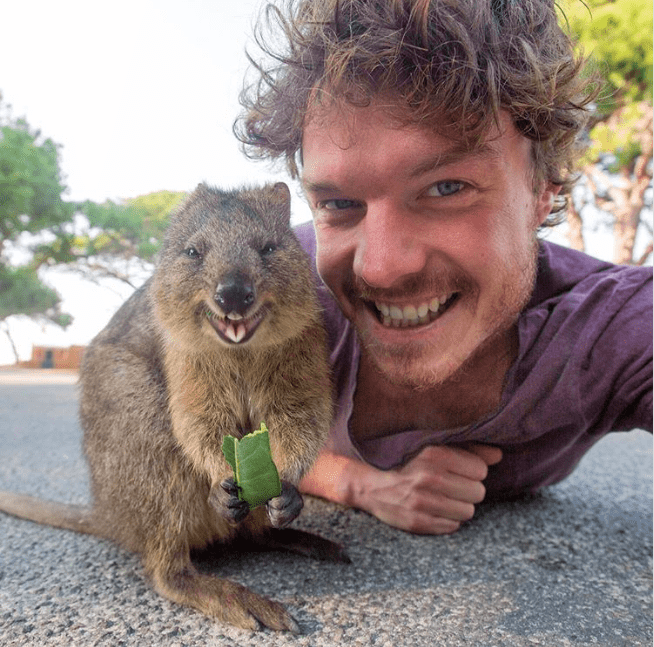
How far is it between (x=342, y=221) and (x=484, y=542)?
126 centimetres

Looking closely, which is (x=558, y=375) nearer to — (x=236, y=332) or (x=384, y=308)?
(x=384, y=308)

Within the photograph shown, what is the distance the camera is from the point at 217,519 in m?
1.85

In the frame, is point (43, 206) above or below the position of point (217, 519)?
above

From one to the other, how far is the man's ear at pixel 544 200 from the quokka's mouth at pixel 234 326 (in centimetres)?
124

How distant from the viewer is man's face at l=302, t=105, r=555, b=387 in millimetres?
1815

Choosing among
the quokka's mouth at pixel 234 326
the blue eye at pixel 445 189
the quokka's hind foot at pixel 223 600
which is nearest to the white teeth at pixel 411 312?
the blue eye at pixel 445 189

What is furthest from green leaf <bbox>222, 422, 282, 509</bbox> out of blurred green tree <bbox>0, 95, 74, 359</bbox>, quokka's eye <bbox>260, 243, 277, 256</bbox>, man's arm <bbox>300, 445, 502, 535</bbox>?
blurred green tree <bbox>0, 95, 74, 359</bbox>

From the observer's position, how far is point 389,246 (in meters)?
1.83

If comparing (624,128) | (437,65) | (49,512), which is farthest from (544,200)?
(624,128)

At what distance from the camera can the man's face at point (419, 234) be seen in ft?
5.96

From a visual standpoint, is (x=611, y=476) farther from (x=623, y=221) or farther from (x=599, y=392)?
(x=623, y=221)

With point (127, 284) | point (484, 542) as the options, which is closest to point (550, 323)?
point (484, 542)

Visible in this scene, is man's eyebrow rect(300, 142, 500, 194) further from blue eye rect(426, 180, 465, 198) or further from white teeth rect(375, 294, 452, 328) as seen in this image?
white teeth rect(375, 294, 452, 328)

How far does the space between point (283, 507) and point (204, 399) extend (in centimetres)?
42
